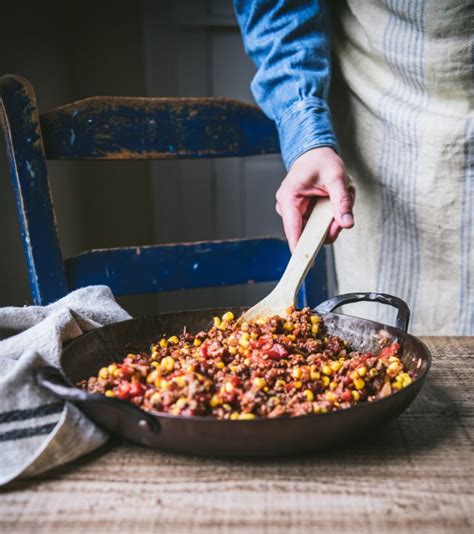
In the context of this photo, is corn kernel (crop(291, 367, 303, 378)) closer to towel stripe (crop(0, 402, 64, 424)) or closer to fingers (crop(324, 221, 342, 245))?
towel stripe (crop(0, 402, 64, 424))

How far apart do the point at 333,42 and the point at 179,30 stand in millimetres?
1024

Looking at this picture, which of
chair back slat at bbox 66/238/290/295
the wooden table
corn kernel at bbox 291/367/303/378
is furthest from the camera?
chair back slat at bbox 66/238/290/295

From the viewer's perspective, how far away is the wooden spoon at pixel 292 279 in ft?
3.85

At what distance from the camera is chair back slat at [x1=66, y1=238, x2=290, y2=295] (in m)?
1.46

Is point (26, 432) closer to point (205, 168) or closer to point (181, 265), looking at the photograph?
point (181, 265)

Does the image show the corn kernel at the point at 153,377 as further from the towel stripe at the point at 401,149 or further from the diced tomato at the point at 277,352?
the towel stripe at the point at 401,149

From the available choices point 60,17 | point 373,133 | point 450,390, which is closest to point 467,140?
point 373,133

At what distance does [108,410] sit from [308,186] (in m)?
0.79

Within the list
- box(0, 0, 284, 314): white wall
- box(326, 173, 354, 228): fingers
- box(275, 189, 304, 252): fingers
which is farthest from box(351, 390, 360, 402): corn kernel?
box(0, 0, 284, 314): white wall

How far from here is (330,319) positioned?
1.11 meters

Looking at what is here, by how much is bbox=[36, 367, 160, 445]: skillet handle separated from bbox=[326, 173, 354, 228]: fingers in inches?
25.9

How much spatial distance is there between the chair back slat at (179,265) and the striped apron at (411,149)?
35 centimetres

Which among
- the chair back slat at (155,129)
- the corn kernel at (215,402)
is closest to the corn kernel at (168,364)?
the corn kernel at (215,402)

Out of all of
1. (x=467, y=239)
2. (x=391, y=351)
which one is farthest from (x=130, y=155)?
(x=467, y=239)
